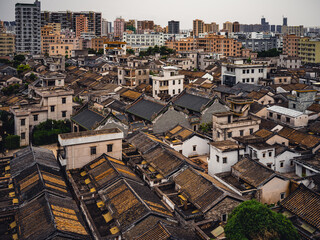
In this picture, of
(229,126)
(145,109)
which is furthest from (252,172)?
(145,109)

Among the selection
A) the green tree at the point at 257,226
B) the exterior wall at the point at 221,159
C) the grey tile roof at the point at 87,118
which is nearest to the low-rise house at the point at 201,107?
the grey tile roof at the point at 87,118

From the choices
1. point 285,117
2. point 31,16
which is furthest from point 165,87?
point 31,16

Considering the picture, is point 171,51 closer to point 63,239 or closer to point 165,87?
point 165,87

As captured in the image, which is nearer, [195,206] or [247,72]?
[195,206]

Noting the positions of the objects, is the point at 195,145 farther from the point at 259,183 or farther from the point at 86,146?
the point at 86,146

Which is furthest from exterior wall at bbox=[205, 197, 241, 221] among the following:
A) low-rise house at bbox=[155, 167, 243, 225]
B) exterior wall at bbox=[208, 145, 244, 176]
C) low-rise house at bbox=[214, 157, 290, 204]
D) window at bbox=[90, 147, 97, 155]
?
window at bbox=[90, 147, 97, 155]

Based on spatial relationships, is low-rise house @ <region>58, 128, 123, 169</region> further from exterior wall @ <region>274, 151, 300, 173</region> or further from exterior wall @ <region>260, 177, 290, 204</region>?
exterior wall @ <region>274, 151, 300, 173</region>

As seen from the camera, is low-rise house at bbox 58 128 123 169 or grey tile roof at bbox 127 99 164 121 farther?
grey tile roof at bbox 127 99 164 121
